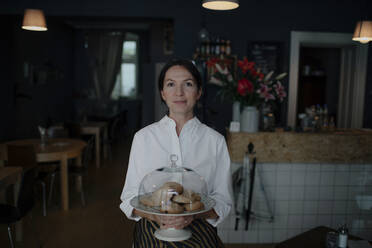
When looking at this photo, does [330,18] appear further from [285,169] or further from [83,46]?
[83,46]

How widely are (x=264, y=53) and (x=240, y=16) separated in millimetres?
728

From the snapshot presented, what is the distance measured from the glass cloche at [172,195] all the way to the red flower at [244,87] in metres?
1.61

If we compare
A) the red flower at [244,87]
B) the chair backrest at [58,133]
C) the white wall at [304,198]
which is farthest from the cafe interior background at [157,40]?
the red flower at [244,87]

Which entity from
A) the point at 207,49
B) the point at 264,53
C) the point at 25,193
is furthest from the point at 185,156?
the point at 264,53

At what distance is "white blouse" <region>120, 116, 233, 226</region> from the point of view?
1.56 metres

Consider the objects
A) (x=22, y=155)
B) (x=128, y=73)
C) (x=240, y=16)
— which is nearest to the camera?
(x=22, y=155)

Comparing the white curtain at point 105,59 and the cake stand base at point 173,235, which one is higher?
the white curtain at point 105,59

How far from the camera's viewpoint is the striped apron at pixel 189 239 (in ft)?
4.60

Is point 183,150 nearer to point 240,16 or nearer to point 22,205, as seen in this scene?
point 22,205

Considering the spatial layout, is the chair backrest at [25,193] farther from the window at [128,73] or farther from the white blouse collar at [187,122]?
the window at [128,73]

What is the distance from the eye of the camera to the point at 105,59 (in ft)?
34.8

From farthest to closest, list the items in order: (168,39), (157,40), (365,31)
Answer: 1. (157,40)
2. (168,39)
3. (365,31)

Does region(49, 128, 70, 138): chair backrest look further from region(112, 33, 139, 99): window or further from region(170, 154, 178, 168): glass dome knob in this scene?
region(112, 33, 139, 99): window

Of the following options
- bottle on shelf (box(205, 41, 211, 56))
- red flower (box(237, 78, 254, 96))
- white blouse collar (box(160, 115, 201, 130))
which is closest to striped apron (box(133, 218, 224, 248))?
white blouse collar (box(160, 115, 201, 130))
